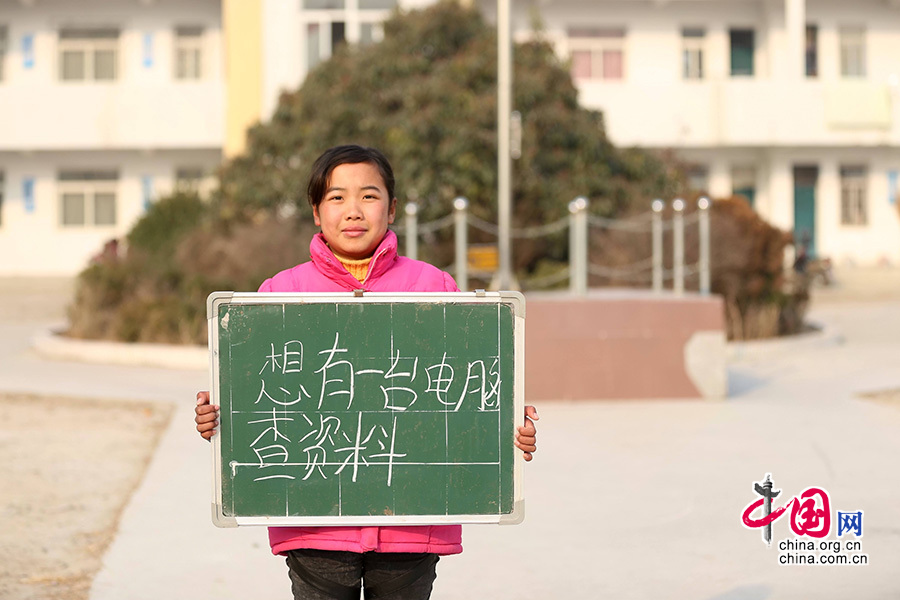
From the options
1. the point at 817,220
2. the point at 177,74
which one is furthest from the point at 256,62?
the point at 817,220

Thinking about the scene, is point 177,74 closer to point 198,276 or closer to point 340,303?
point 198,276

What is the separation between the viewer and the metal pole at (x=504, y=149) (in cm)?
1546

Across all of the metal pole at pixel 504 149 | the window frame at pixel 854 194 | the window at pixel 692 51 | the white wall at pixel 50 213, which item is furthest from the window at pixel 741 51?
the metal pole at pixel 504 149

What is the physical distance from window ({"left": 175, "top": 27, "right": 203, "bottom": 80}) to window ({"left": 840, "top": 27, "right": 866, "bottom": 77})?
16.5 meters

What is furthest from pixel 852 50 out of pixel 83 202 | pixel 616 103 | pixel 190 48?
pixel 83 202

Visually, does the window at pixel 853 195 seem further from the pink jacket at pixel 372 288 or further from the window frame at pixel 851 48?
the pink jacket at pixel 372 288

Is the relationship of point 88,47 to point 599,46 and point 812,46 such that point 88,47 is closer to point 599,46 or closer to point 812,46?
point 599,46

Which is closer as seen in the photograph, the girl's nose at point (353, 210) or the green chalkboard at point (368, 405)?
the girl's nose at point (353, 210)

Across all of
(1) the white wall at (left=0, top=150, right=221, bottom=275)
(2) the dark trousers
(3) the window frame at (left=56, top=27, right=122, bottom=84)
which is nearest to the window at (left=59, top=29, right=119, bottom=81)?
(3) the window frame at (left=56, top=27, right=122, bottom=84)

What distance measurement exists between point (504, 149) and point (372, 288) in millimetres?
12086

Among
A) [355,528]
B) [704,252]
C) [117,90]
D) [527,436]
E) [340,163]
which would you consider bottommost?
[355,528]

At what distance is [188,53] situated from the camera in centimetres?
3425

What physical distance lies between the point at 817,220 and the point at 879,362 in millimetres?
21502

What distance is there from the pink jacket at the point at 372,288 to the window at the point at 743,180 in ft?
105
